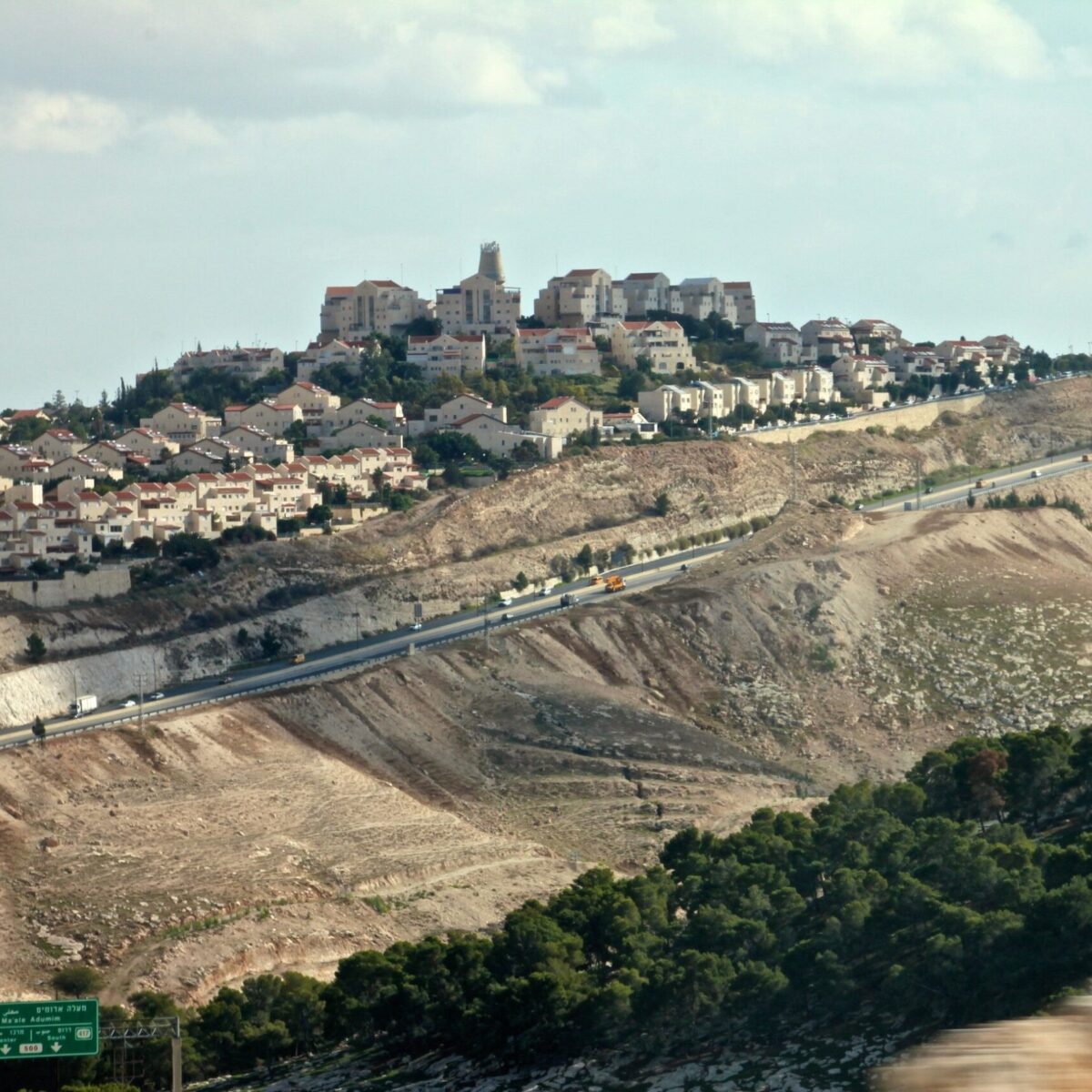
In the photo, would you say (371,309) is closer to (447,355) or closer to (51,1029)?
(447,355)

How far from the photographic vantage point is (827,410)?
395 feet

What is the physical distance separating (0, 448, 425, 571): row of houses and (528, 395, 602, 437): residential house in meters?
8.68

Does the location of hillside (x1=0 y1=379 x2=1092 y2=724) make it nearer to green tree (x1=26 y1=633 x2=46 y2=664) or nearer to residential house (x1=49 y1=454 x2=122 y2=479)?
green tree (x1=26 y1=633 x2=46 y2=664)

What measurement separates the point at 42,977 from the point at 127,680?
2241 cm

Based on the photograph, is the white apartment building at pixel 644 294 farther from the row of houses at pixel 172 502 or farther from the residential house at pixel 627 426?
the row of houses at pixel 172 502

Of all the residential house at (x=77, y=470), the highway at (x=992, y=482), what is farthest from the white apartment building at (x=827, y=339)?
the residential house at (x=77, y=470)

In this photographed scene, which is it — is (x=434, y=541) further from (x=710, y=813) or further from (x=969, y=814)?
(x=969, y=814)

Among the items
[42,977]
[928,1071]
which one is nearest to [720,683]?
[42,977]

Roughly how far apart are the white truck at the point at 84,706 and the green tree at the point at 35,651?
3.42 meters

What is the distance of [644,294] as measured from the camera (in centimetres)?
13038

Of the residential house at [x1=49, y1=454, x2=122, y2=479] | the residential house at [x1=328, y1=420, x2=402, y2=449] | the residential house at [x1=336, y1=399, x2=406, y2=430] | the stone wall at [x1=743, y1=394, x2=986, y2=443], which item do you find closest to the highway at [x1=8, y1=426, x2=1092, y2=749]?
the stone wall at [x1=743, y1=394, x2=986, y2=443]

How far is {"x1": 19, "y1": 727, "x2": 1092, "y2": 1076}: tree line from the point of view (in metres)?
41.3

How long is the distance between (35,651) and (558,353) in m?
52.4

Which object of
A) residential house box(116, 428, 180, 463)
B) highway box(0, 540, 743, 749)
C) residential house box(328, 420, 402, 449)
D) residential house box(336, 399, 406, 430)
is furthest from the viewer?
residential house box(336, 399, 406, 430)
